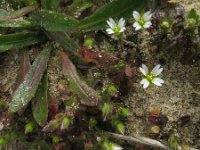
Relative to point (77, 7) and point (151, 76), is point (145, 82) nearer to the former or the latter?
point (151, 76)

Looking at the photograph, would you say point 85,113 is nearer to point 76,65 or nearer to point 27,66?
point 76,65

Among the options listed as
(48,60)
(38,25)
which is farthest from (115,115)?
(38,25)

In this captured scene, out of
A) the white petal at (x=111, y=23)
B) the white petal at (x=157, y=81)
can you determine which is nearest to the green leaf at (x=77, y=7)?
the white petal at (x=111, y=23)

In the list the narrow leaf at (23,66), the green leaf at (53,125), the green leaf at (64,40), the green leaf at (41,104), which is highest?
the green leaf at (64,40)

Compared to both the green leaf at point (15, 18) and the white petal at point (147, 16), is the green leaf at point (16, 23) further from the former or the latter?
the white petal at point (147, 16)

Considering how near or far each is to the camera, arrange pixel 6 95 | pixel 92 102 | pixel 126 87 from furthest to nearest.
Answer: pixel 6 95 → pixel 126 87 → pixel 92 102

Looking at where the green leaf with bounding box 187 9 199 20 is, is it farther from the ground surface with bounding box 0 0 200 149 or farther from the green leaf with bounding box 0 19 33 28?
the green leaf with bounding box 0 19 33 28
